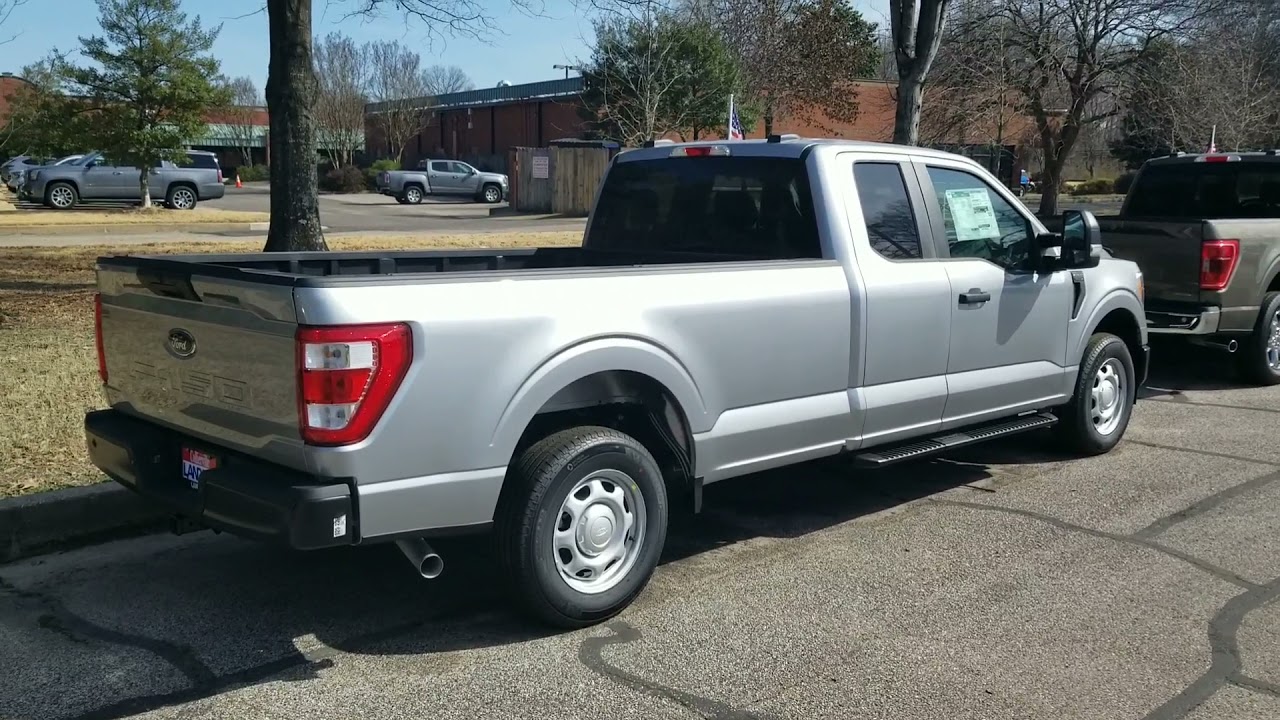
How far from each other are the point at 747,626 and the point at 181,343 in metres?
2.44

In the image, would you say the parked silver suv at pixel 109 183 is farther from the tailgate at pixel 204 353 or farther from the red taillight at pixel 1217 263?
the tailgate at pixel 204 353

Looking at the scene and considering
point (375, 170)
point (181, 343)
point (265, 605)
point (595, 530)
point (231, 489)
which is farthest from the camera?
point (375, 170)

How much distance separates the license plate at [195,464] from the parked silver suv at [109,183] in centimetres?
2876

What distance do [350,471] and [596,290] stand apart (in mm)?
1189

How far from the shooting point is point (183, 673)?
13.6 ft

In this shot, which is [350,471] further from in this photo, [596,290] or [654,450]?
[654,450]

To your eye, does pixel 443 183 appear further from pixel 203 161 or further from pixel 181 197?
pixel 181 197

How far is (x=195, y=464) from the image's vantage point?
440 cm

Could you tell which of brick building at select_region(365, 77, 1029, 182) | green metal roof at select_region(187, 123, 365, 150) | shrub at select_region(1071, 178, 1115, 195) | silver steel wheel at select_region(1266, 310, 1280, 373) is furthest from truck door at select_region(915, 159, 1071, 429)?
green metal roof at select_region(187, 123, 365, 150)

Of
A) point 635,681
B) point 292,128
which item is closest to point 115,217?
point 292,128

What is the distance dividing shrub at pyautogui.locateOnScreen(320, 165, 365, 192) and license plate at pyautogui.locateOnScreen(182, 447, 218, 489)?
50.7 metres

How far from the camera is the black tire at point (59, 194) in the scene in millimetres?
31578

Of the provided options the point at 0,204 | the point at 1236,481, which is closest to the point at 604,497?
the point at 1236,481

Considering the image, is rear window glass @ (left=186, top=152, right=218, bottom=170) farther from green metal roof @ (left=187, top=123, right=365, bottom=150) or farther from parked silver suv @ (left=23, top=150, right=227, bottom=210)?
green metal roof @ (left=187, top=123, right=365, bottom=150)
